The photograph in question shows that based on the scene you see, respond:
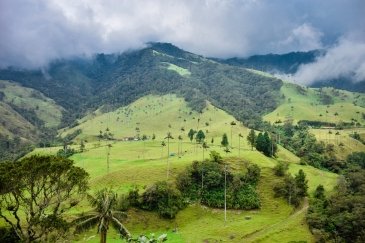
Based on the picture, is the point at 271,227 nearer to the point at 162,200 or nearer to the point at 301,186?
the point at 301,186

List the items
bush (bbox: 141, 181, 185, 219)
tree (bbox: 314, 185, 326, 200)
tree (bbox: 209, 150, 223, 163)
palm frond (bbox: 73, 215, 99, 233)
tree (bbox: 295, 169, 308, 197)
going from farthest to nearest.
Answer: tree (bbox: 209, 150, 223, 163) → tree (bbox: 295, 169, 308, 197) → tree (bbox: 314, 185, 326, 200) → bush (bbox: 141, 181, 185, 219) → palm frond (bbox: 73, 215, 99, 233)

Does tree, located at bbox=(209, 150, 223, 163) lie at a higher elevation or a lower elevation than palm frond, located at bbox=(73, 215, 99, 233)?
higher

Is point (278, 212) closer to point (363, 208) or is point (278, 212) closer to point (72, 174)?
point (363, 208)

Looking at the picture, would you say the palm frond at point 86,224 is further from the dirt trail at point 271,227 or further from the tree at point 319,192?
the tree at point 319,192

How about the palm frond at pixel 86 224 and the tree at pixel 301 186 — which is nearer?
the palm frond at pixel 86 224

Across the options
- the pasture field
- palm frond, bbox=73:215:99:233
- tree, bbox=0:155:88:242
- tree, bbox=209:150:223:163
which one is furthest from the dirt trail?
palm frond, bbox=73:215:99:233

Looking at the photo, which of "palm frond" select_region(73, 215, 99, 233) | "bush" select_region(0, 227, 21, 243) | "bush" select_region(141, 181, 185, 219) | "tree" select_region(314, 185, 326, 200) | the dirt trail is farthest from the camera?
"tree" select_region(314, 185, 326, 200)

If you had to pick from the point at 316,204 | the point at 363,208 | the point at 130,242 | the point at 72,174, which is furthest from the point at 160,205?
the point at 130,242

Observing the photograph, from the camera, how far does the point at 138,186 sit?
16000 cm

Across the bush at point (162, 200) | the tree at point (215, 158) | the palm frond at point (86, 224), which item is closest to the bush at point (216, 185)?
the tree at point (215, 158)

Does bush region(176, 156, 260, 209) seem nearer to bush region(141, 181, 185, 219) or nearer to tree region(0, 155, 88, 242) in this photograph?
bush region(141, 181, 185, 219)

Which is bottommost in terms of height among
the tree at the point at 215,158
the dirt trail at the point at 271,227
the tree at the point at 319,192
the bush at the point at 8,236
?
the dirt trail at the point at 271,227

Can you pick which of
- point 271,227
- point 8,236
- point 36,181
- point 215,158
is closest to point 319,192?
point 271,227

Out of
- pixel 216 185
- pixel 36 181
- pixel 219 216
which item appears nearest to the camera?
pixel 36 181
